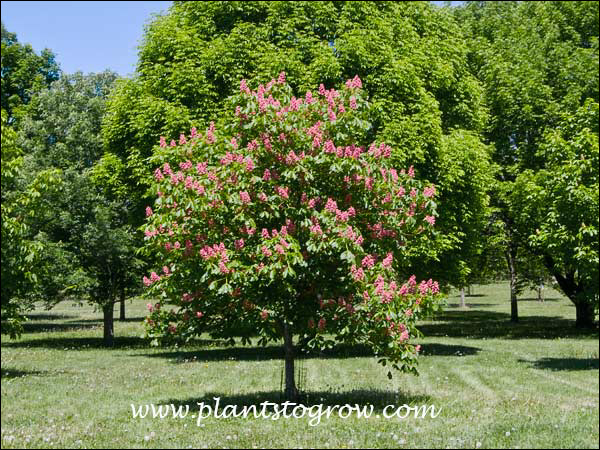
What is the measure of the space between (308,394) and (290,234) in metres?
4.00

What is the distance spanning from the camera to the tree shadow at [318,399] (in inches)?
485

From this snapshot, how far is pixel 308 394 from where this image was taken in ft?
44.1

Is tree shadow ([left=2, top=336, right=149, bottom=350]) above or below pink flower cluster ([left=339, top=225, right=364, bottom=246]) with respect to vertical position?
below

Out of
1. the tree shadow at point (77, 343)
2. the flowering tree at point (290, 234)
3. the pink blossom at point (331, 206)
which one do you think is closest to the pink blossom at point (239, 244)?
the flowering tree at point (290, 234)

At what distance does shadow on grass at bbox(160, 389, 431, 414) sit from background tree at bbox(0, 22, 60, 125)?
31.5 m

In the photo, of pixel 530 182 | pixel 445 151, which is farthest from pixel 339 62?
pixel 530 182

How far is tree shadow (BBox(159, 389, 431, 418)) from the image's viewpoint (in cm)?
1231

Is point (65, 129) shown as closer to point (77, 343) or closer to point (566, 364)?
point (77, 343)

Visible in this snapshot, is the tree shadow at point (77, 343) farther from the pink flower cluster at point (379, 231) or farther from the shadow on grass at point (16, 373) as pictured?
the pink flower cluster at point (379, 231)

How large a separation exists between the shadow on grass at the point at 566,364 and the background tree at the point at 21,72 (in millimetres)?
32912

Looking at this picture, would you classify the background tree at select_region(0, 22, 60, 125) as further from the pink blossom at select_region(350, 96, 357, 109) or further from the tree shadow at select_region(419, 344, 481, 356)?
the pink blossom at select_region(350, 96, 357, 109)

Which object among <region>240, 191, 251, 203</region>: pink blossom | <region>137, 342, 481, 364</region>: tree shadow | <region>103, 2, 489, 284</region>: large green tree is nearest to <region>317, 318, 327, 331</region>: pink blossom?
<region>240, 191, 251, 203</region>: pink blossom

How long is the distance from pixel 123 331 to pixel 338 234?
28.8 m

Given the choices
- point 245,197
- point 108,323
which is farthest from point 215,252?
point 108,323
